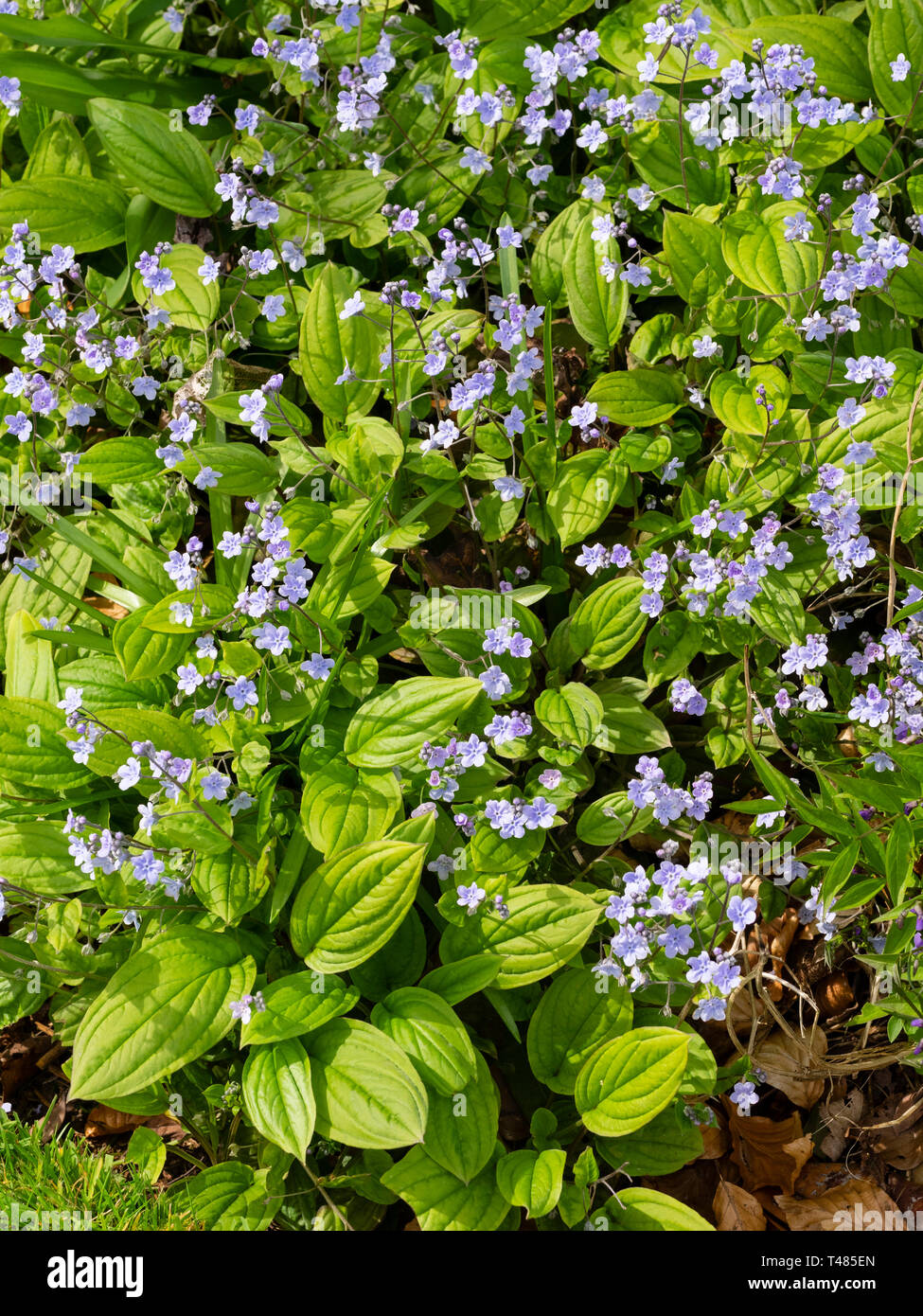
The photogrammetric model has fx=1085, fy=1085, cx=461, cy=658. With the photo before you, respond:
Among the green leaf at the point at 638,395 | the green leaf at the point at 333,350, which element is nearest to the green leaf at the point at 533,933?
the green leaf at the point at 638,395

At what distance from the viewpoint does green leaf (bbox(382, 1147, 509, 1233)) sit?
7.69 ft

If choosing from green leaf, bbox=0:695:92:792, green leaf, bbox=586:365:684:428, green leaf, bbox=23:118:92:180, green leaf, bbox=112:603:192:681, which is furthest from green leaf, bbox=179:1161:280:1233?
green leaf, bbox=23:118:92:180

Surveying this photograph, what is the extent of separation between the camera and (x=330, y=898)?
236 centimetres

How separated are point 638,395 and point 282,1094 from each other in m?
1.85

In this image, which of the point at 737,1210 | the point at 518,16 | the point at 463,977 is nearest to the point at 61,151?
the point at 518,16

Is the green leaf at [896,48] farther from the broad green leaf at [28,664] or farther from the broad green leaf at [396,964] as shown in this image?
the broad green leaf at [28,664]

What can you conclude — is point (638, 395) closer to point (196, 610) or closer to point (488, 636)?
point (488, 636)

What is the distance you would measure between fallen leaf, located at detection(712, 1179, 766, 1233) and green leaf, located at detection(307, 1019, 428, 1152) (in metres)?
0.92

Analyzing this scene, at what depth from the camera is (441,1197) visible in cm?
237

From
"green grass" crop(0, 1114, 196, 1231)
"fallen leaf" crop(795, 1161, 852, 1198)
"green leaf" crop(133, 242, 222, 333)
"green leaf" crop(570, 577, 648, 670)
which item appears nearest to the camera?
"green grass" crop(0, 1114, 196, 1231)

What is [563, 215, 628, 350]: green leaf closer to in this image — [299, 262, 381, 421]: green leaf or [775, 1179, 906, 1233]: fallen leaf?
[299, 262, 381, 421]: green leaf
